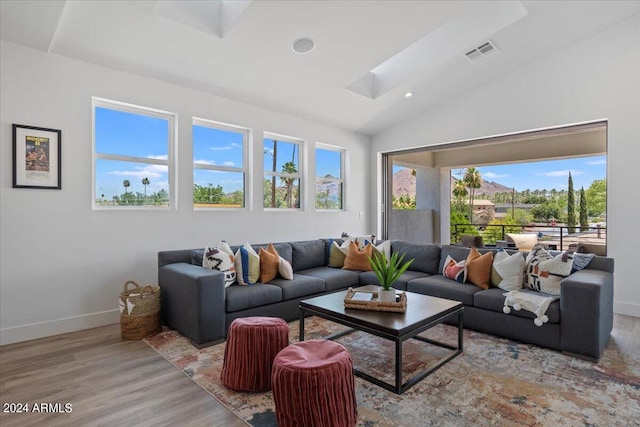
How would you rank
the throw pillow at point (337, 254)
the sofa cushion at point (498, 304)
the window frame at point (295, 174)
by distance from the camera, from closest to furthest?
the sofa cushion at point (498, 304) < the throw pillow at point (337, 254) < the window frame at point (295, 174)

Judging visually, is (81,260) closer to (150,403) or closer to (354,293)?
(150,403)

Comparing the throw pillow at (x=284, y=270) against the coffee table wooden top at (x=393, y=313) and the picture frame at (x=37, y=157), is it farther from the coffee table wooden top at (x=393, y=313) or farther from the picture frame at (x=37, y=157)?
the picture frame at (x=37, y=157)

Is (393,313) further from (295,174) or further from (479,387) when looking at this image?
(295,174)

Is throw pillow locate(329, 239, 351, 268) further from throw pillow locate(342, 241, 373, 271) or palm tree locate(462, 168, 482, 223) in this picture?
palm tree locate(462, 168, 482, 223)

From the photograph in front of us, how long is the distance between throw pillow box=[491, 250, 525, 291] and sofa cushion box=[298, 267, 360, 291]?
154 centimetres

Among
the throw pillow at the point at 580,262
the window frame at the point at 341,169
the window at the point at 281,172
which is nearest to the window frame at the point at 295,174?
the window at the point at 281,172

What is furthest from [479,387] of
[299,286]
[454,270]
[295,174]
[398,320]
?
[295,174]

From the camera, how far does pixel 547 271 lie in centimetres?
320

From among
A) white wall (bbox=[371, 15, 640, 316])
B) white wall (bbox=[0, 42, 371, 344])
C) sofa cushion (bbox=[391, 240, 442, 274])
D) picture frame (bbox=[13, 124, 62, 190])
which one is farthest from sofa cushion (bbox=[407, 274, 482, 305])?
picture frame (bbox=[13, 124, 62, 190])

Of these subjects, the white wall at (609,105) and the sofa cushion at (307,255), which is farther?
the sofa cushion at (307,255)

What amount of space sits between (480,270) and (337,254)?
1764 mm

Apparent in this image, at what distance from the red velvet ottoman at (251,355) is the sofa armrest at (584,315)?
227 centimetres

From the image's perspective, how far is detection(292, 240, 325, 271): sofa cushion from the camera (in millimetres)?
4418

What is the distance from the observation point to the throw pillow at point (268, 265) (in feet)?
12.1
